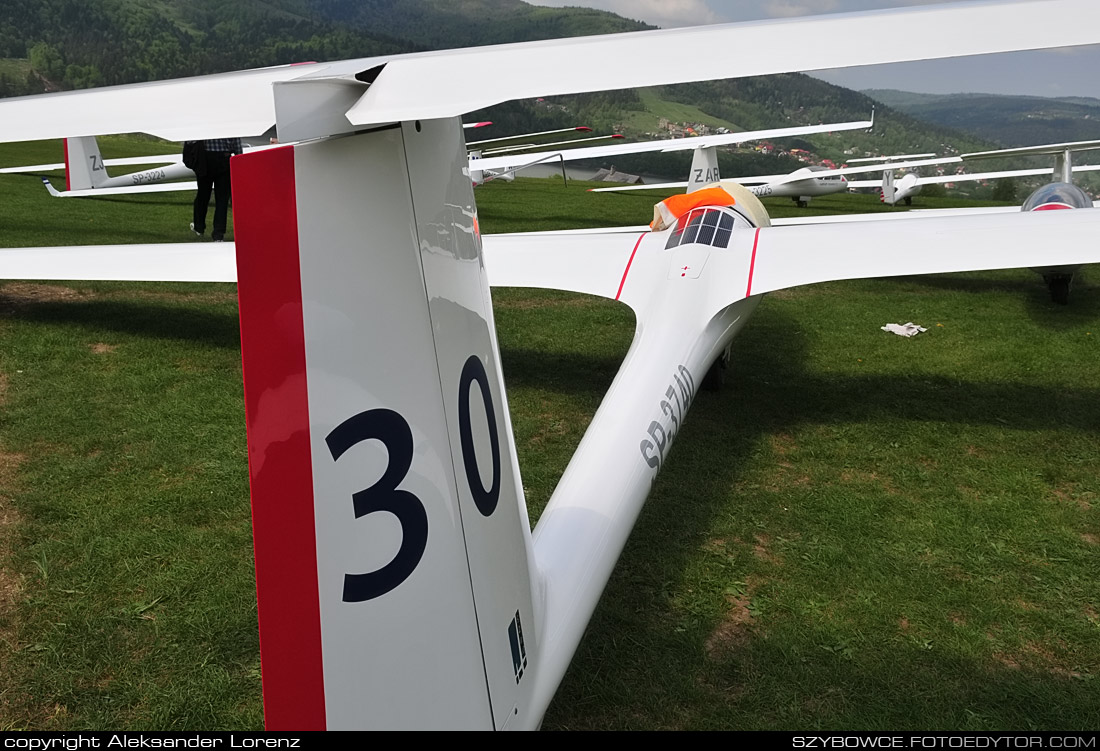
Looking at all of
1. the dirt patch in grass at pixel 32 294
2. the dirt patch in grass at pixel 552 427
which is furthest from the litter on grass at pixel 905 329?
the dirt patch in grass at pixel 32 294

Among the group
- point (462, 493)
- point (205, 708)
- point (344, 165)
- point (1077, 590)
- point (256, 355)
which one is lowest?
point (1077, 590)

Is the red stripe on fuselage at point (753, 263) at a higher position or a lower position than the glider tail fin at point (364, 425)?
lower

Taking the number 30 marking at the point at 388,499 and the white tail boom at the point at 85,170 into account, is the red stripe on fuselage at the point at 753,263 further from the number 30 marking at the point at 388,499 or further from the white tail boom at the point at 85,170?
the white tail boom at the point at 85,170

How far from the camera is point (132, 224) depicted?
52.8 feet

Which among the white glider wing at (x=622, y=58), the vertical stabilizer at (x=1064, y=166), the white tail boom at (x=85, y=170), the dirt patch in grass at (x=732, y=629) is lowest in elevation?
the dirt patch in grass at (x=732, y=629)

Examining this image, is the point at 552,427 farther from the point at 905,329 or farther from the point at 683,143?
the point at 683,143

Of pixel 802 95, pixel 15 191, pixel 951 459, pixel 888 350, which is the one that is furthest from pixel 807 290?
pixel 802 95

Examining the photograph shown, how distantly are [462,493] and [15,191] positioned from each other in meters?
23.1

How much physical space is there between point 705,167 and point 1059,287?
28.5 feet

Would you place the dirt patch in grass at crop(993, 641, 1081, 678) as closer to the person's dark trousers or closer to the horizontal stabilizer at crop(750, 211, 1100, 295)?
the horizontal stabilizer at crop(750, 211, 1100, 295)

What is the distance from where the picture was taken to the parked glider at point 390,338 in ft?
4.55

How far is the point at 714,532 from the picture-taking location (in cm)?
482

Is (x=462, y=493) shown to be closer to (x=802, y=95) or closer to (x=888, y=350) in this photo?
(x=888, y=350)

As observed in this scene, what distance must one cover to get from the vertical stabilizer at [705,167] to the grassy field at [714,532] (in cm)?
957
